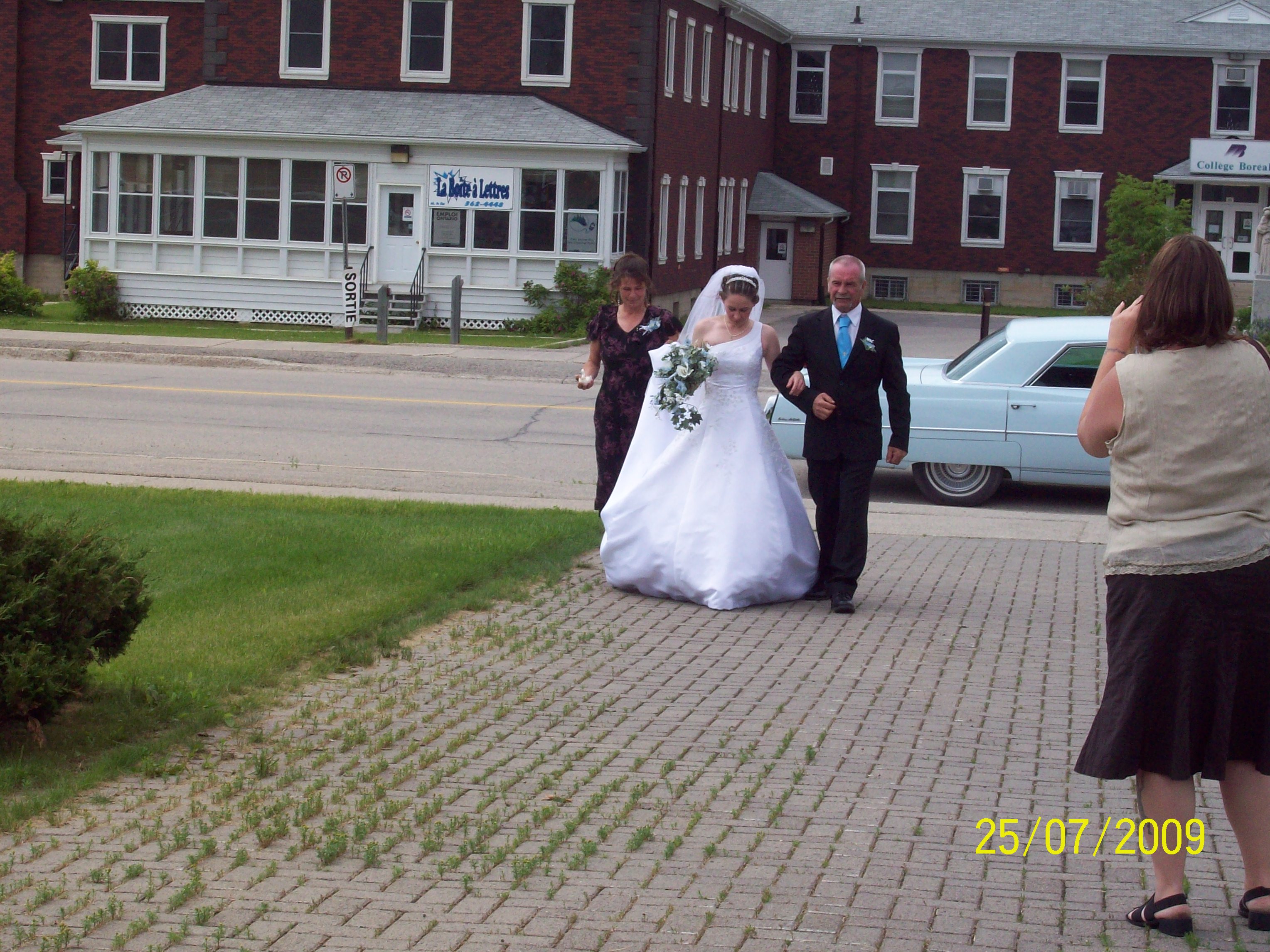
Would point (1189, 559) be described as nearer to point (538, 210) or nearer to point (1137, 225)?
point (538, 210)

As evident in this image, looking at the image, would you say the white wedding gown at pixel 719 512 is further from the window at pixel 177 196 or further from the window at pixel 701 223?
the window at pixel 701 223

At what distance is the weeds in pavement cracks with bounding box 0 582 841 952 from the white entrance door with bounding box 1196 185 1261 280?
134 ft

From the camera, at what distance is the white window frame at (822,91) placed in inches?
1751

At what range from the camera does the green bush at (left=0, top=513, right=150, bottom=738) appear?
535 centimetres

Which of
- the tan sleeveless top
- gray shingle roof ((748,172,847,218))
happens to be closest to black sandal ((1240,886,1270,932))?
the tan sleeveless top

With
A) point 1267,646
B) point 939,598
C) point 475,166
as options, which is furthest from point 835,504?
point 475,166

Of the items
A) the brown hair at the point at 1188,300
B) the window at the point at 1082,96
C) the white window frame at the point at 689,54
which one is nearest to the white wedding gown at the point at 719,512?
the brown hair at the point at 1188,300

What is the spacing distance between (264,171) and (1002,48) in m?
22.7

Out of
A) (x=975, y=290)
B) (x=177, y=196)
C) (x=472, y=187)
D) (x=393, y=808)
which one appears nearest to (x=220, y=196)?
(x=177, y=196)

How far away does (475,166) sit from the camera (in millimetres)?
29984

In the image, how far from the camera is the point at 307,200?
101 ft

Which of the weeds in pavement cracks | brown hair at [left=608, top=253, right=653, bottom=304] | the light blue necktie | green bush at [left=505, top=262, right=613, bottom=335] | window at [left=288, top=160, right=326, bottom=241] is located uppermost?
window at [left=288, top=160, right=326, bottom=241]

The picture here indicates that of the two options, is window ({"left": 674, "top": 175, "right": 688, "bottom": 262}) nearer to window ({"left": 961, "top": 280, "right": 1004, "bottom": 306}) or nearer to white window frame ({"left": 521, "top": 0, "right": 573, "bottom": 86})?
white window frame ({"left": 521, "top": 0, "right": 573, "bottom": 86})
